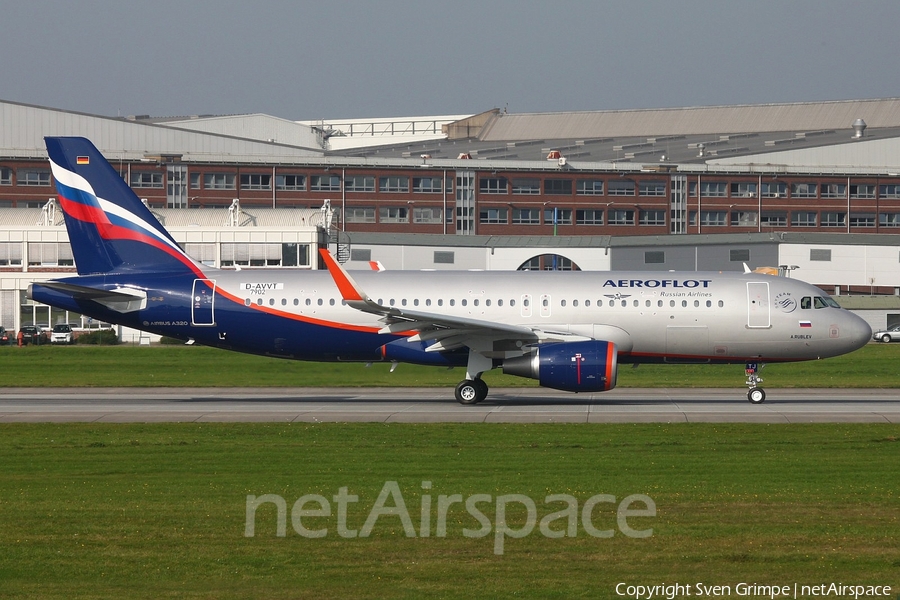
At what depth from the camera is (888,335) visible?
3231 inches

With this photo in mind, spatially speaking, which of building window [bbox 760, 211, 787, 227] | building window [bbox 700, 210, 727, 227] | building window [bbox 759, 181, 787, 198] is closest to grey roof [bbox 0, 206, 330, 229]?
building window [bbox 700, 210, 727, 227]

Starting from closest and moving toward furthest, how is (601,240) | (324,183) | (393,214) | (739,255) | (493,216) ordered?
(739,255) → (601,240) → (324,183) → (393,214) → (493,216)

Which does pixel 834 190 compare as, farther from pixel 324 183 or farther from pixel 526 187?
pixel 324 183

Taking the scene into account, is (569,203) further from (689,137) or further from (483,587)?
(483,587)

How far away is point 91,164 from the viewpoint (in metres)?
35.4

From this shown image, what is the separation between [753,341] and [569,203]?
86.1 m

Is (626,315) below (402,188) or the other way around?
below

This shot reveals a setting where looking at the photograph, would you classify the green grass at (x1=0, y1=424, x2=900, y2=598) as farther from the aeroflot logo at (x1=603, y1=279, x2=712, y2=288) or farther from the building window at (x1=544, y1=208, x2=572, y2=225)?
the building window at (x1=544, y1=208, x2=572, y2=225)

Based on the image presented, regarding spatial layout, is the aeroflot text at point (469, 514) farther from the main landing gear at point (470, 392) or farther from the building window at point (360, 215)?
the building window at point (360, 215)

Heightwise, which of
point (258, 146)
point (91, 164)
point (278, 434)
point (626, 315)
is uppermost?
point (258, 146)

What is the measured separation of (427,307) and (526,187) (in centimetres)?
8567

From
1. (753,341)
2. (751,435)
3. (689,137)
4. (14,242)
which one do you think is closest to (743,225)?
(689,137)

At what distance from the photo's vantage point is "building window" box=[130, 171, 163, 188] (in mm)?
114812

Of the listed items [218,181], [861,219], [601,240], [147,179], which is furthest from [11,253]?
[861,219]
